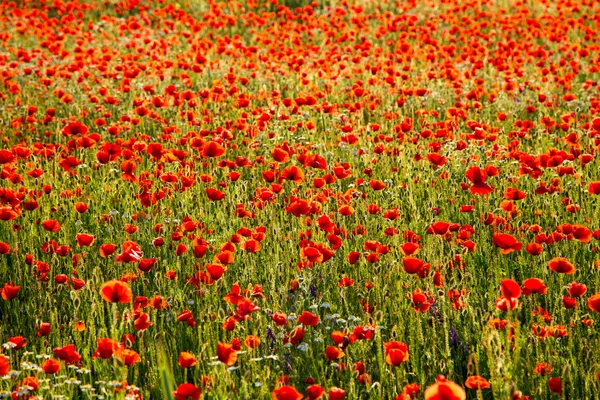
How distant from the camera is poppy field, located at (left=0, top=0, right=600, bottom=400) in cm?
281

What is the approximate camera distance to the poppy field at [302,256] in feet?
9.22

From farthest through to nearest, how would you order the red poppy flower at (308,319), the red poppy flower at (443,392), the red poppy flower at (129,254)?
the red poppy flower at (129,254), the red poppy flower at (308,319), the red poppy flower at (443,392)

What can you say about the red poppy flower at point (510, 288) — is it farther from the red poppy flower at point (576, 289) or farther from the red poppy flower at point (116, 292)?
the red poppy flower at point (116, 292)

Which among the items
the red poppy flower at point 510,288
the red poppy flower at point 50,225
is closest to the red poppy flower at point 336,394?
the red poppy flower at point 510,288

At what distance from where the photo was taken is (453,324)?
3256 millimetres

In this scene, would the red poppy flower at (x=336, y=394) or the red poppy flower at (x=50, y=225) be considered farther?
the red poppy flower at (x=50, y=225)

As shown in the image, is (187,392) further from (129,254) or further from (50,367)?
(129,254)

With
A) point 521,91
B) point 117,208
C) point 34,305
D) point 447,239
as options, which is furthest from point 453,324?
point 521,91

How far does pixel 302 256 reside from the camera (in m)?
3.25

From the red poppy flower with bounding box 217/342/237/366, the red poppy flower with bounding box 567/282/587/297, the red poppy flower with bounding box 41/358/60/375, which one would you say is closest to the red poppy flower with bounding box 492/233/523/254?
the red poppy flower with bounding box 567/282/587/297

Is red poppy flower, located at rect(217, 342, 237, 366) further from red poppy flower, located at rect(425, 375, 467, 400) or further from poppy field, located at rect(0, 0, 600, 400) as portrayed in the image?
red poppy flower, located at rect(425, 375, 467, 400)

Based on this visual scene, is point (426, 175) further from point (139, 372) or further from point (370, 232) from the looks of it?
point (139, 372)

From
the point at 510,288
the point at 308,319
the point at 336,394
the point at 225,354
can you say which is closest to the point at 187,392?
the point at 225,354

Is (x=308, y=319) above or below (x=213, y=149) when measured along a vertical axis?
below
